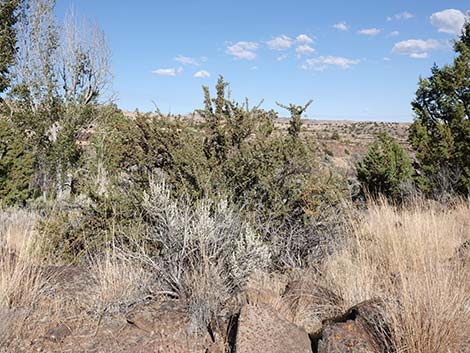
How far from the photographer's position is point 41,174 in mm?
13016

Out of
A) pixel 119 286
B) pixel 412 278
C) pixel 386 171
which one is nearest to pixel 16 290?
pixel 119 286

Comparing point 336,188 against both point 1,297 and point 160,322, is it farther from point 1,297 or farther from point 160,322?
point 1,297

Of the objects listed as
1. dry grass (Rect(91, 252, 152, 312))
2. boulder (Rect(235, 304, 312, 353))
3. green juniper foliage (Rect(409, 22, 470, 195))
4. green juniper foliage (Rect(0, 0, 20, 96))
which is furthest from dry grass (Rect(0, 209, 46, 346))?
green juniper foliage (Rect(0, 0, 20, 96))

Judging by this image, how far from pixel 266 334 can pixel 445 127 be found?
370 inches

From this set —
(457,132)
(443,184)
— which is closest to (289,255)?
(443,184)

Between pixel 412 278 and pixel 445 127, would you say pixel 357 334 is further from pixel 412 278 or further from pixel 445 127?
pixel 445 127

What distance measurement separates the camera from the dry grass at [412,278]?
110 inches

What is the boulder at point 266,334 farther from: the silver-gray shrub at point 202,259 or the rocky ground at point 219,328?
the silver-gray shrub at point 202,259

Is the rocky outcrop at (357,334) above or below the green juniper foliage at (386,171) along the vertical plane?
below

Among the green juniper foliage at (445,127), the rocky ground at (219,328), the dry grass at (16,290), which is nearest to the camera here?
the rocky ground at (219,328)

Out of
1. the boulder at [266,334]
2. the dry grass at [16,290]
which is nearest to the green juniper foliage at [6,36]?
the dry grass at [16,290]

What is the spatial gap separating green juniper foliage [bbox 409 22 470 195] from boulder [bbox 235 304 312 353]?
8427mm

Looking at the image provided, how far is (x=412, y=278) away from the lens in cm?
339

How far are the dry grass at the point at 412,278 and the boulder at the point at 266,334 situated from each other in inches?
25.4
